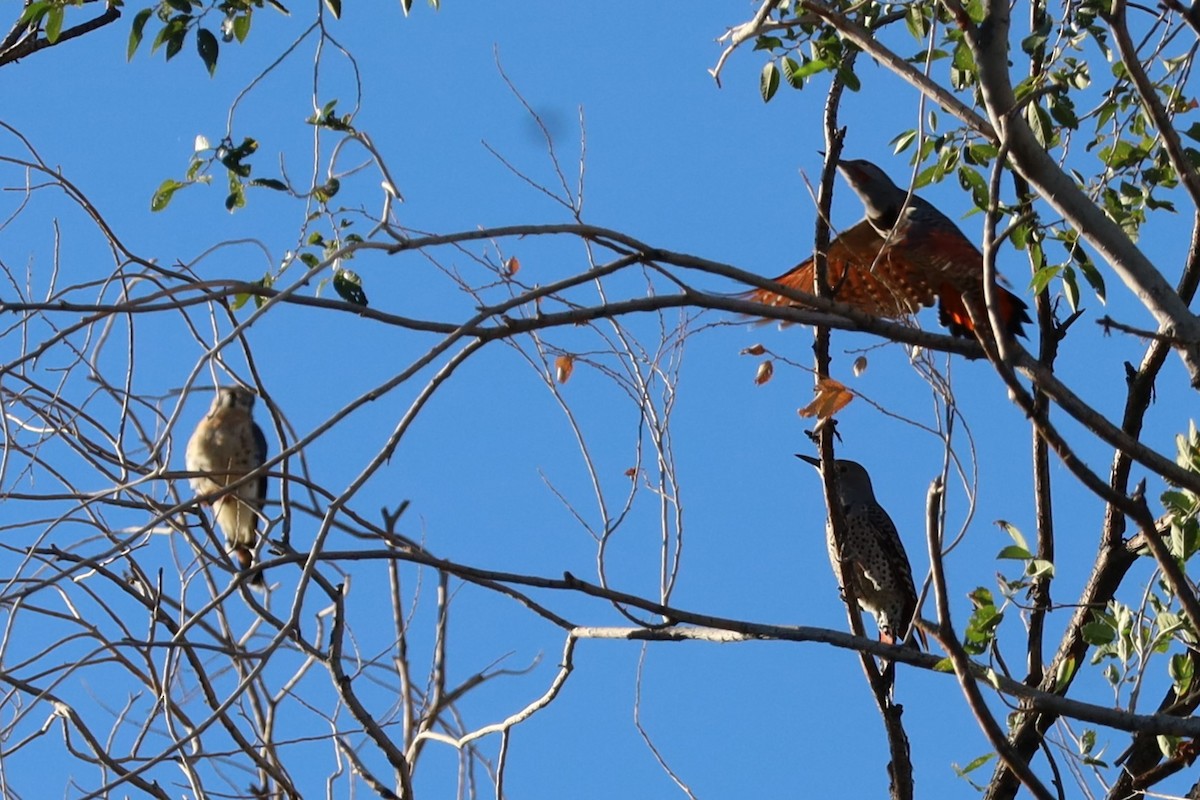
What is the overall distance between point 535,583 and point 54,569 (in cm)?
122

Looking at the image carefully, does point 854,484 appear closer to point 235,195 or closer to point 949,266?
point 949,266

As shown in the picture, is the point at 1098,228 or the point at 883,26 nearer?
the point at 1098,228

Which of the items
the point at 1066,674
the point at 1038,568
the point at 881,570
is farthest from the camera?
the point at 881,570

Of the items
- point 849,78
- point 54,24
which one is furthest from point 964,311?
point 54,24

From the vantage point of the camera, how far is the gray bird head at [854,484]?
7.46m

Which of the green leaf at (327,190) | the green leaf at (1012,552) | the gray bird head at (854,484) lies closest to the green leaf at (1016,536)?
the green leaf at (1012,552)

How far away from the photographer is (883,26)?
437 cm

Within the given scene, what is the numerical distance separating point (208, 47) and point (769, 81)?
1551 millimetres

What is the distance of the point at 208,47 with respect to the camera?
411 cm

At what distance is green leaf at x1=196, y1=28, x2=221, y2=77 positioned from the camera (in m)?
4.09

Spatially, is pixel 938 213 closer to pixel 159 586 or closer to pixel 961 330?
pixel 961 330

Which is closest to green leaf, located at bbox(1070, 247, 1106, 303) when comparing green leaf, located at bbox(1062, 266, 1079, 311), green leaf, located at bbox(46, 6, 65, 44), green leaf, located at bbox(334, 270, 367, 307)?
green leaf, located at bbox(1062, 266, 1079, 311)

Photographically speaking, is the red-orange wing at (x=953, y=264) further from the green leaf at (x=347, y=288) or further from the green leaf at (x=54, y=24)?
the green leaf at (x=54, y=24)

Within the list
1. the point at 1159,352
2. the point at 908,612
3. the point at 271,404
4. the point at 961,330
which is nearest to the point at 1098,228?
the point at 1159,352
